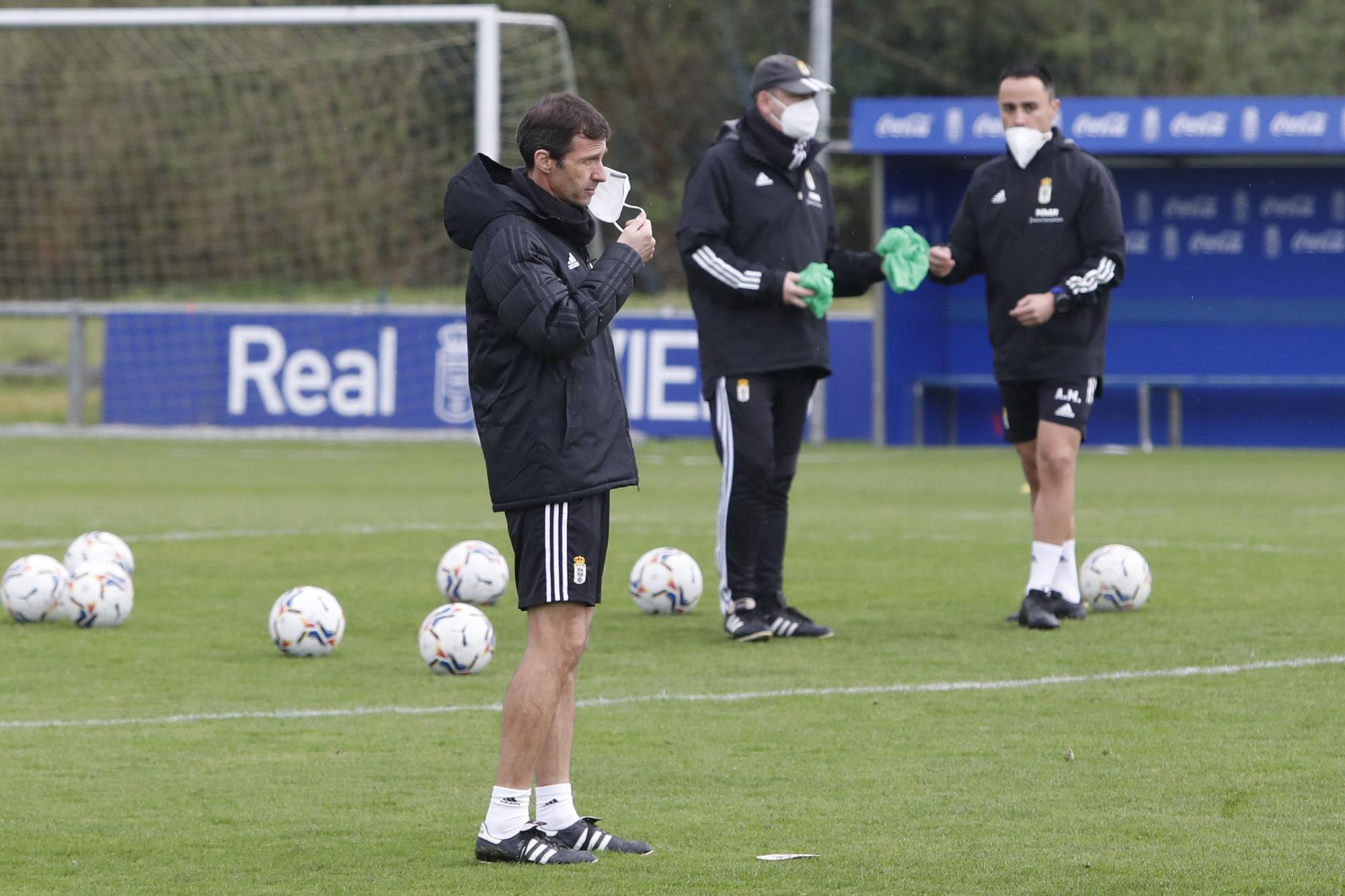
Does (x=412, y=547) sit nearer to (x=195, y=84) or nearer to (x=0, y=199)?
(x=195, y=84)

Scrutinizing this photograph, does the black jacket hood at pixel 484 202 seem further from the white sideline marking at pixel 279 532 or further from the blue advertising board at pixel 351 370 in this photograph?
the blue advertising board at pixel 351 370

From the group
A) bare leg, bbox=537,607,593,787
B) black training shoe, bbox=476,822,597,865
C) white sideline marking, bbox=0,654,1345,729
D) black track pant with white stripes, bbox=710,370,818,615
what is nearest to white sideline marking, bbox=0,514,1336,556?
black track pant with white stripes, bbox=710,370,818,615

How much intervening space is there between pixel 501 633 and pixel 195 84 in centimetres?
1915

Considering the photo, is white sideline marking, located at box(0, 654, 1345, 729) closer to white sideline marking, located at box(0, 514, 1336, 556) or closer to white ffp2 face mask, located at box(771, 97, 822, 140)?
white ffp2 face mask, located at box(771, 97, 822, 140)

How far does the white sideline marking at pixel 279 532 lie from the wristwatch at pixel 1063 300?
5770 millimetres

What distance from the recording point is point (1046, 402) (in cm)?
930

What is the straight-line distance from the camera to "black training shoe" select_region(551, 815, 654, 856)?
17.3ft

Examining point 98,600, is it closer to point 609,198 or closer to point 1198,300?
Answer: point 609,198

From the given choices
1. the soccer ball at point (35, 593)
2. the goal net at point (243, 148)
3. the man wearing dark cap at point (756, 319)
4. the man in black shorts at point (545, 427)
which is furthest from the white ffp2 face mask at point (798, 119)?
the goal net at point (243, 148)

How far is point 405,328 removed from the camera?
76.8 feet

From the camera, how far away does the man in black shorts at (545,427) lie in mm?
5203

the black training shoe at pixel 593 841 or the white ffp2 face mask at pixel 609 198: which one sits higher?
the white ffp2 face mask at pixel 609 198

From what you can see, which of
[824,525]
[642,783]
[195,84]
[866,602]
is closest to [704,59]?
[195,84]

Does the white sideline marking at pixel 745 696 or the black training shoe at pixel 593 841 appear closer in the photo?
the black training shoe at pixel 593 841
